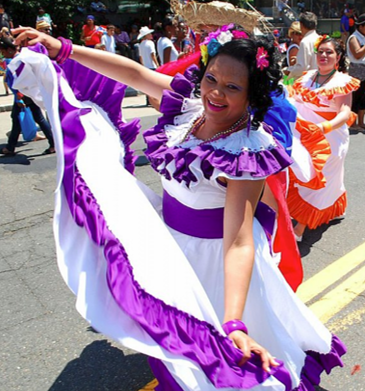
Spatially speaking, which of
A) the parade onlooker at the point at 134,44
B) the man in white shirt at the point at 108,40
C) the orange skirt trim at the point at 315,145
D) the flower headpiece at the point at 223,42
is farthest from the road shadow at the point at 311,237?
the parade onlooker at the point at 134,44

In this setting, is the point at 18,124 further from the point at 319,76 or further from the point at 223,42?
the point at 223,42

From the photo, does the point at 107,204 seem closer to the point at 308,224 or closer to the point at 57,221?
the point at 57,221

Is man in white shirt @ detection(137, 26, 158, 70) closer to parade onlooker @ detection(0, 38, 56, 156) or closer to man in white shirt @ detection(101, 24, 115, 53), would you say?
man in white shirt @ detection(101, 24, 115, 53)

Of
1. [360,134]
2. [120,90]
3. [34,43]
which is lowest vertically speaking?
[360,134]

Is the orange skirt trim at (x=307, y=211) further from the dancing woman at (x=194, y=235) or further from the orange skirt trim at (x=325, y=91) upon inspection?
the dancing woman at (x=194, y=235)

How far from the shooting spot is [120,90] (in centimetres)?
258

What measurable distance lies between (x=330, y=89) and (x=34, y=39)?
303cm

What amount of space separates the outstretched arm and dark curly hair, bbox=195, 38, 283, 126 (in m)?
0.56

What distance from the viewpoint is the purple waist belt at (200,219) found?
2133 millimetres

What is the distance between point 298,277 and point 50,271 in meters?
2.01

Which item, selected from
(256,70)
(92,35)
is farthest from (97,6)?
(256,70)

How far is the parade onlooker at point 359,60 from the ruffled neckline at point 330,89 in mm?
4578

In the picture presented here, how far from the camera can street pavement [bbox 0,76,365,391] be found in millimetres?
2730

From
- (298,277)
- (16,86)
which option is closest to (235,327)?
(298,277)
